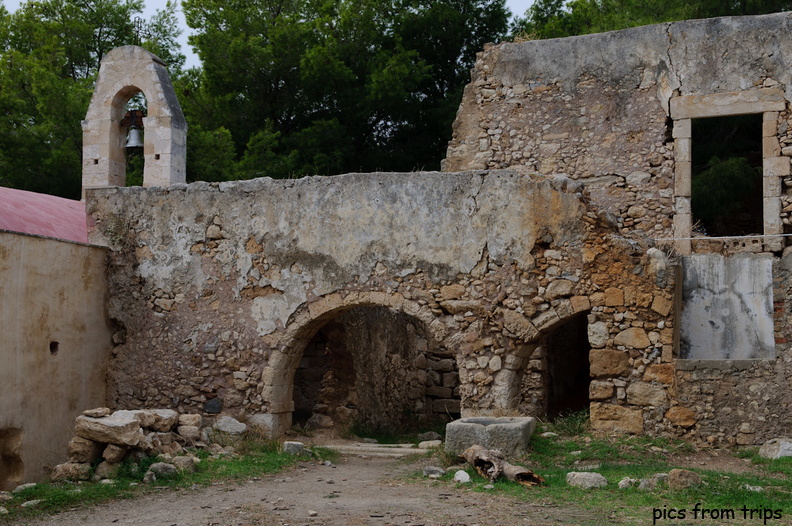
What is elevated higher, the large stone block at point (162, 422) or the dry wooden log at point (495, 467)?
the large stone block at point (162, 422)

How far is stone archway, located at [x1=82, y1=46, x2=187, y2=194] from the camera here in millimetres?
12352

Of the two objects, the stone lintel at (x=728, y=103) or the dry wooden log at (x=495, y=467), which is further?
the stone lintel at (x=728, y=103)

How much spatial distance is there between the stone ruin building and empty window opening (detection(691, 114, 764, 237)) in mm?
1967

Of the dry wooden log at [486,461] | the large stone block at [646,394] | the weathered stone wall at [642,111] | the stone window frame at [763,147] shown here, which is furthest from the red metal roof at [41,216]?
the stone window frame at [763,147]

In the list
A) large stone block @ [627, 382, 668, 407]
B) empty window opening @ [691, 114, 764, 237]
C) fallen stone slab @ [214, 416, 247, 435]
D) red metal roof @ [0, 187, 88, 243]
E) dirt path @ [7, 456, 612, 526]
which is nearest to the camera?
dirt path @ [7, 456, 612, 526]

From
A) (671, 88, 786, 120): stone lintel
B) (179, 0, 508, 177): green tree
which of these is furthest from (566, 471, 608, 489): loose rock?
(179, 0, 508, 177): green tree

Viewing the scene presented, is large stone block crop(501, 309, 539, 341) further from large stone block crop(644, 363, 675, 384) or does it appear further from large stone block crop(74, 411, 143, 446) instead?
large stone block crop(74, 411, 143, 446)

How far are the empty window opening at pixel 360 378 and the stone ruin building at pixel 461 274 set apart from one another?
0.12 ft

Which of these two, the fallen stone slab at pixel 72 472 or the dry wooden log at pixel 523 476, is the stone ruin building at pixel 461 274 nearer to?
the fallen stone slab at pixel 72 472

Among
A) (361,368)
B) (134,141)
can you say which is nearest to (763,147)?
(361,368)

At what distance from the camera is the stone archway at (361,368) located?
10125mm

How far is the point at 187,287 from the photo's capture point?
1063 cm

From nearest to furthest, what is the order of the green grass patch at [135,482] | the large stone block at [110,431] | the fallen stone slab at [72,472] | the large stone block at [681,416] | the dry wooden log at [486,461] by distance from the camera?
the green grass patch at [135,482]
the dry wooden log at [486,461]
the fallen stone slab at [72,472]
the large stone block at [110,431]
the large stone block at [681,416]

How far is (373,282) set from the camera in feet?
32.4
